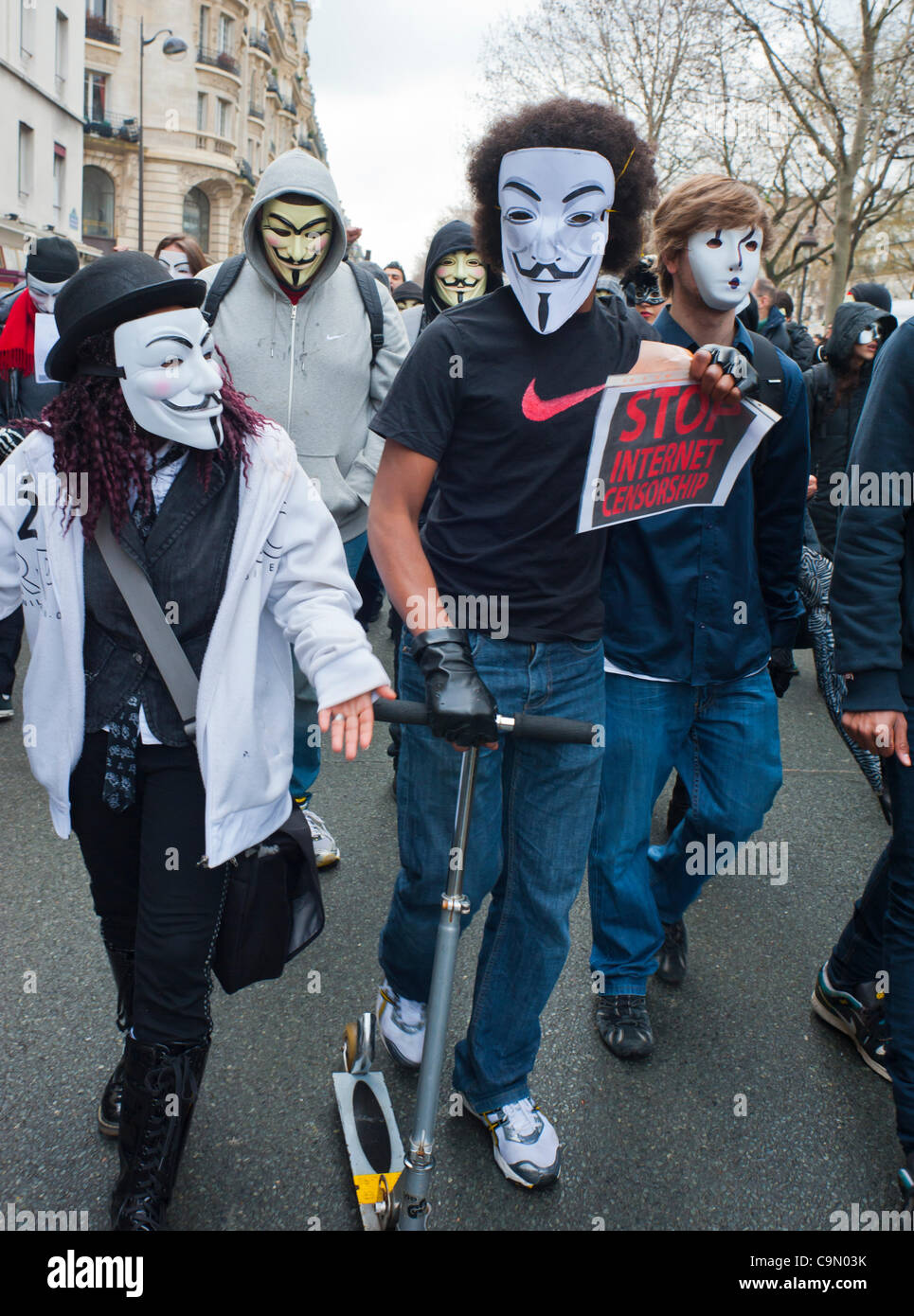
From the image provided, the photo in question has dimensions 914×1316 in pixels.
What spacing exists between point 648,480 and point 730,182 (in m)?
0.94

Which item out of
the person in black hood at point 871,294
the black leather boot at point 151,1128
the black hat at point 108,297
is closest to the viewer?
the black hat at point 108,297

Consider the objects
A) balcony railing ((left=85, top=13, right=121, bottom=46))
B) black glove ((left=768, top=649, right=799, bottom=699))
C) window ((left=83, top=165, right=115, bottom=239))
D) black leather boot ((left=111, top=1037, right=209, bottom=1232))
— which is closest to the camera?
black leather boot ((left=111, top=1037, right=209, bottom=1232))

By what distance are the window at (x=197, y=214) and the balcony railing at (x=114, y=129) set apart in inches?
162

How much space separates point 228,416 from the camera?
88.3 inches

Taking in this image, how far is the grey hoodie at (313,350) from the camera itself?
359cm

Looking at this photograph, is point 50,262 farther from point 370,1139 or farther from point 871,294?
point 370,1139

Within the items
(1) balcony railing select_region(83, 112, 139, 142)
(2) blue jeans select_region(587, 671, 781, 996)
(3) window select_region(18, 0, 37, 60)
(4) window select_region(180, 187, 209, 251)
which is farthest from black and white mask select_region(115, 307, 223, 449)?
(4) window select_region(180, 187, 209, 251)

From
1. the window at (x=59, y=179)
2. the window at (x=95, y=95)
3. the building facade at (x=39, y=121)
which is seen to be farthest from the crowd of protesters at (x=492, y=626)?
the window at (x=95, y=95)

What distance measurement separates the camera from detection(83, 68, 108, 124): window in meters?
46.9

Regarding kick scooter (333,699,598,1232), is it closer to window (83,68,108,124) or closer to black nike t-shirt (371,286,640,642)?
black nike t-shirt (371,286,640,642)

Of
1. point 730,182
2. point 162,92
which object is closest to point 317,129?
point 162,92

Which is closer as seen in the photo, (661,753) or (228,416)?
(228,416)

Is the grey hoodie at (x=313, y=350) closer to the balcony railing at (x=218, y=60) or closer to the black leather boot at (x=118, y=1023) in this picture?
the black leather boot at (x=118, y=1023)

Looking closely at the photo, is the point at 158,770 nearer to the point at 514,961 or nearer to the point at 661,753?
the point at 514,961
